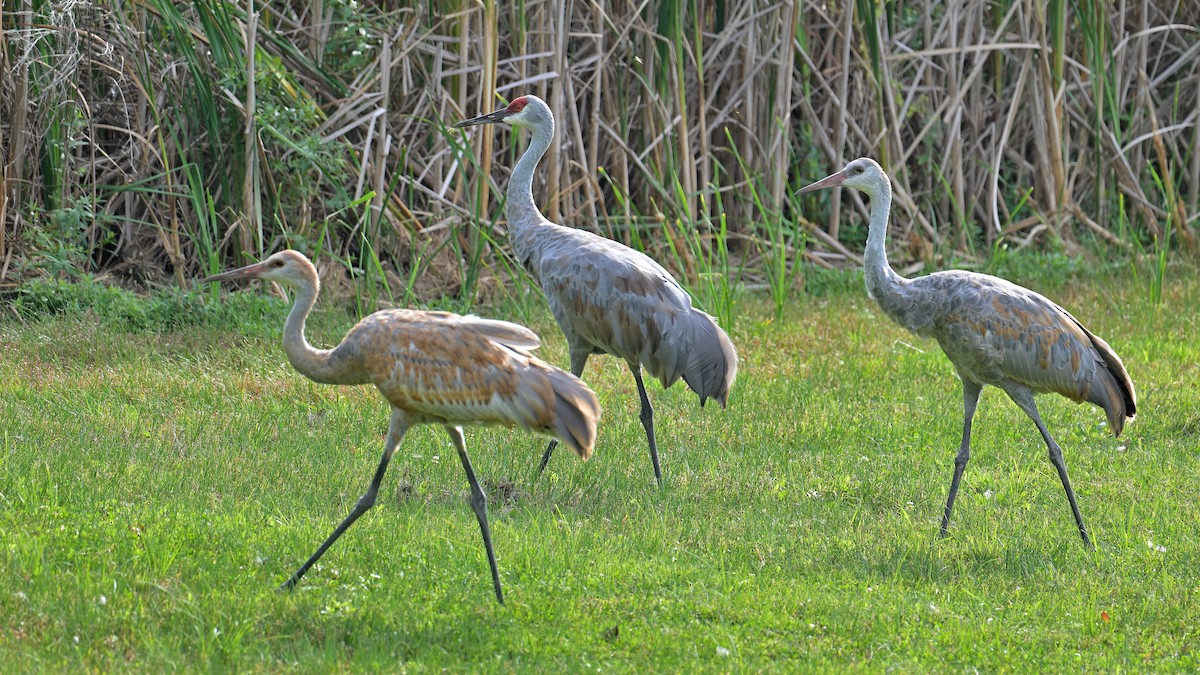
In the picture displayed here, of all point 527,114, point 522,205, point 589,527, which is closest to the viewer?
point 589,527

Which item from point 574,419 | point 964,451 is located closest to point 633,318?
point 964,451

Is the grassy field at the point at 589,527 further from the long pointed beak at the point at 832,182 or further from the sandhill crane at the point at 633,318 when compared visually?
the long pointed beak at the point at 832,182

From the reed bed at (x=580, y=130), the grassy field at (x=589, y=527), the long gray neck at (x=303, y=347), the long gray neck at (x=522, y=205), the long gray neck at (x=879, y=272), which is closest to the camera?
the grassy field at (x=589, y=527)

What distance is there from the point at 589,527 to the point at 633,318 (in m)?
1.21

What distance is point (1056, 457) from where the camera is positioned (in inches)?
231

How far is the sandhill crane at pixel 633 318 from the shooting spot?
6.33 metres

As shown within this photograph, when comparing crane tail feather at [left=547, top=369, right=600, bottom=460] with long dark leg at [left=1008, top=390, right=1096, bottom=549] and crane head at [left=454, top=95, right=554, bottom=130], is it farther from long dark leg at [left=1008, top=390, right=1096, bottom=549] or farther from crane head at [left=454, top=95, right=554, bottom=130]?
crane head at [left=454, top=95, right=554, bottom=130]

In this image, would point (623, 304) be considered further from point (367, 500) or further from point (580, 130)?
point (580, 130)

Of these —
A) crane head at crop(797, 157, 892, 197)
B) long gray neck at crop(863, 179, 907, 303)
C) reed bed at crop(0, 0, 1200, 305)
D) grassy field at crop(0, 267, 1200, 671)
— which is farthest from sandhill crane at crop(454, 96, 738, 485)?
reed bed at crop(0, 0, 1200, 305)

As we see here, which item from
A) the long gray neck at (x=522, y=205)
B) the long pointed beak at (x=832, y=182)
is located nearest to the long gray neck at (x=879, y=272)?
the long pointed beak at (x=832, y=182)

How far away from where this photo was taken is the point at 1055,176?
37.3ft

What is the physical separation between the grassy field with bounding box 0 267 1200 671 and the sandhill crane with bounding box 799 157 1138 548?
476mm

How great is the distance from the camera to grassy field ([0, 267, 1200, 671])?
4.32m

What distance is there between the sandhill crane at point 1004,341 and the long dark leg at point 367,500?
2.29 m
